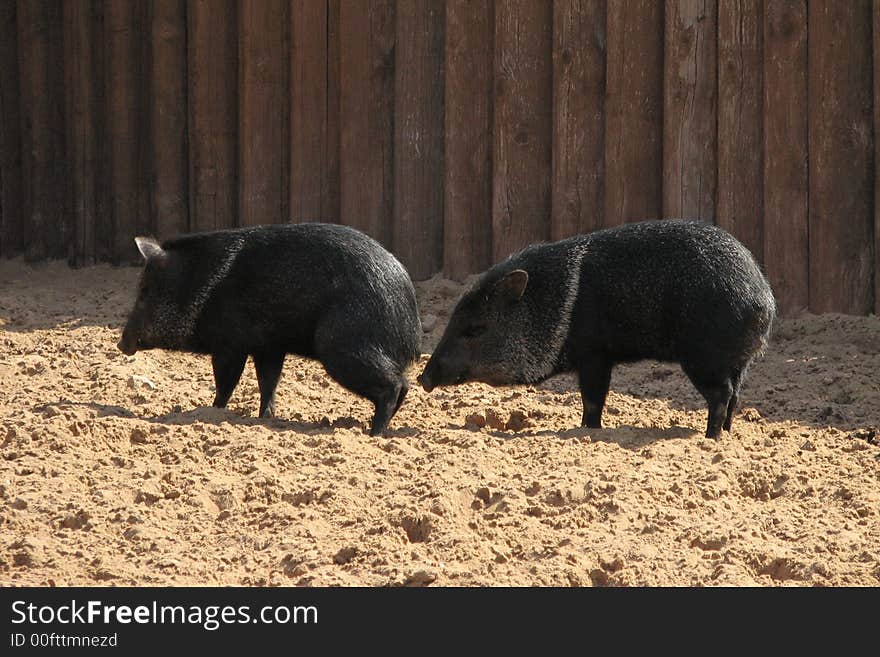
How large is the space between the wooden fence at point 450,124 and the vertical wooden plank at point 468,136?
1cm

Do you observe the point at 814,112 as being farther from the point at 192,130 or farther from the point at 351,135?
the point at 192,130

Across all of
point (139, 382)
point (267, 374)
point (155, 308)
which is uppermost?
point (155, 308)

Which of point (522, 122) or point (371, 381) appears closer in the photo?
point (371, 381)

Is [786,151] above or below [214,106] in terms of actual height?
below

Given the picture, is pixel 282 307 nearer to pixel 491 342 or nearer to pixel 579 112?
pixel 491 342

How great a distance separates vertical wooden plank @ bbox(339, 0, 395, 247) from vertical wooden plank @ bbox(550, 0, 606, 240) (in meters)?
1.09

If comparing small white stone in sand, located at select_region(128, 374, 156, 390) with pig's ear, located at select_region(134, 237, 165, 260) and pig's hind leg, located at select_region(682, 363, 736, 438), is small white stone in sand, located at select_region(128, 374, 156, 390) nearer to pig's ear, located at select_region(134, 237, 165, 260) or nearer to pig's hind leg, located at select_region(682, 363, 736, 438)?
pig's ear, located at select_region(134, 237, 165, 260)

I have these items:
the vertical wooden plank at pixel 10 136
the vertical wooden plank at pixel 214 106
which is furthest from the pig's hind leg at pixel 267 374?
the vertical wooden plank at pixel 10 136

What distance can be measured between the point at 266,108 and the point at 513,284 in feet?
10.4

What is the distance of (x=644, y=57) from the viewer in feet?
25.7

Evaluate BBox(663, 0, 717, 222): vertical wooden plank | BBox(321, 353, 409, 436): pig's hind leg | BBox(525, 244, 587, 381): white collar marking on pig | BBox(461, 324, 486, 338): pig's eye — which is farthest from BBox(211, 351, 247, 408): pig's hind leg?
BBox(663, 0, 717, 222): vertical wooden plank

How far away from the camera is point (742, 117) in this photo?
299 inches

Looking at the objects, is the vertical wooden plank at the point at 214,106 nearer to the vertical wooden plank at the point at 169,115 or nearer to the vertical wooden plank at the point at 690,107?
the vertical wooden plank at the point at 169,115

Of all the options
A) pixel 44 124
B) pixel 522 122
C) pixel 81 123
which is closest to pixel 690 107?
pixel 522 122
